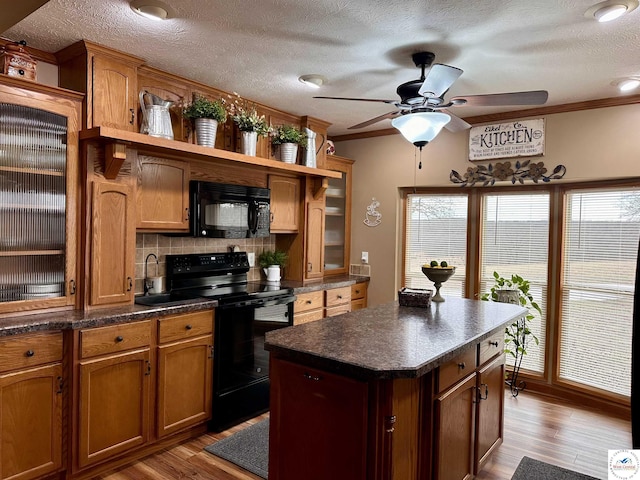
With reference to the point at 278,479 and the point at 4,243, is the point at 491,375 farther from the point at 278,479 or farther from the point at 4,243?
the point at 4,243

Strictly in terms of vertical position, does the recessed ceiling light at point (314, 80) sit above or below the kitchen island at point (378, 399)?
above

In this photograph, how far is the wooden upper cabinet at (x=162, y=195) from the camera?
3146 millimetres

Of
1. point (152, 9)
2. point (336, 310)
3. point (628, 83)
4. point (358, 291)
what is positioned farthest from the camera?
point (358, 291)

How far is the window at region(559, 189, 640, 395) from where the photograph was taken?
3682 mm

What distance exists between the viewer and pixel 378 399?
1.85 m

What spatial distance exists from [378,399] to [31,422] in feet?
6.20

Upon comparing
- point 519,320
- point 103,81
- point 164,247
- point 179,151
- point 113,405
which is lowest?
point 113,405

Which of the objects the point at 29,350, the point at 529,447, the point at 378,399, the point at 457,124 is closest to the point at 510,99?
the point at 457,124

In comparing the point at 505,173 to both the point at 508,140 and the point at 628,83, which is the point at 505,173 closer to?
the point at 508,140

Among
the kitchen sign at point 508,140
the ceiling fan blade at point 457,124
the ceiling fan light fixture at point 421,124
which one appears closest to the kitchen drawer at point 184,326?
the ceiling fan light fixture at point 421,124

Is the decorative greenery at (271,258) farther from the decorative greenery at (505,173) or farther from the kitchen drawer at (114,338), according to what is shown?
the decorative greenery at (505,173)

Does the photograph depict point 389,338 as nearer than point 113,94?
Yes

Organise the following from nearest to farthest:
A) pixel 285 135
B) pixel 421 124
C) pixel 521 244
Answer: pixel 421 124 < pixel 285 135 < pixel 521 244

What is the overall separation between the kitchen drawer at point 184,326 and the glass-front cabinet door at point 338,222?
1.98 metres
